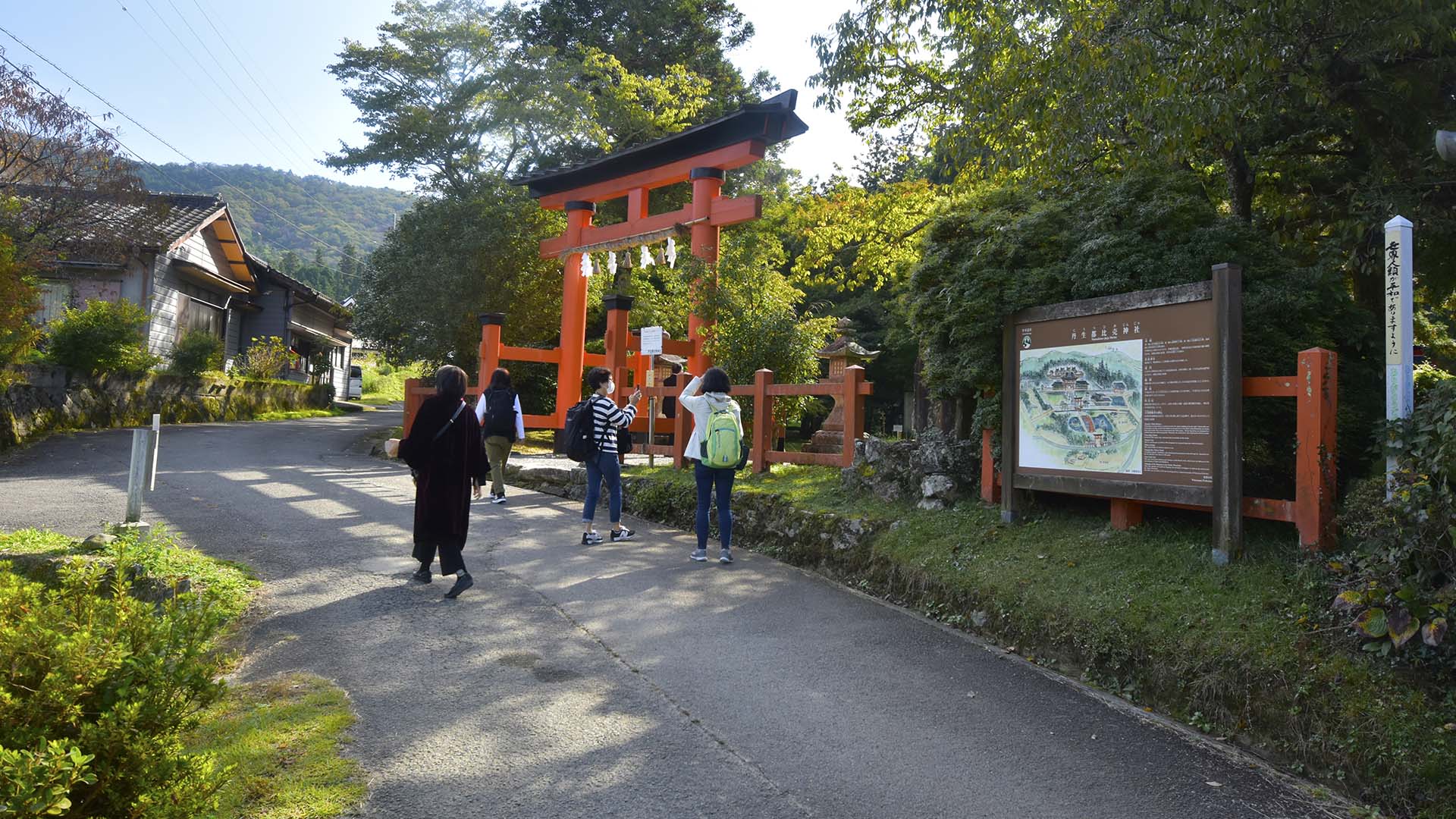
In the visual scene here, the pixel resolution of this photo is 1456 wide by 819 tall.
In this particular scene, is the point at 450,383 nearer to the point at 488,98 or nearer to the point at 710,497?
the point at 710,497

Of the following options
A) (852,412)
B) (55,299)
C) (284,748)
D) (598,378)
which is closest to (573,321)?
(598,378)

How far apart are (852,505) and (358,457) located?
41.4 ft

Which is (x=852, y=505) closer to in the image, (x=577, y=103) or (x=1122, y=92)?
(x=1122, y=92)

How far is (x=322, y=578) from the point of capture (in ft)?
23.5

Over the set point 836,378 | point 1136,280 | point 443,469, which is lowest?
point 443,469

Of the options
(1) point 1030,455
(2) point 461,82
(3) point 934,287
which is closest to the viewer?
(1) point 1030,455

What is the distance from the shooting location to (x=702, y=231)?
14922 mm

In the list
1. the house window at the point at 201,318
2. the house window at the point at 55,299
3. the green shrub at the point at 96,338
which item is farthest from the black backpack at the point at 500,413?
the house window at the point at 55,299

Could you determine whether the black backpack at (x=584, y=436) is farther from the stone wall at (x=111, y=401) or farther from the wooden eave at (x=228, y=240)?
the wooden eave at (x=228, y=240)

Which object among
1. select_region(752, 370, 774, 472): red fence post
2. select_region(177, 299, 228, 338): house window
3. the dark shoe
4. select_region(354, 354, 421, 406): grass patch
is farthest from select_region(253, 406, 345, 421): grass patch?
the dark shoe

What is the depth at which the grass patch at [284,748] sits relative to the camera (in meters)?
3.37

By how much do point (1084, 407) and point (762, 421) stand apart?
5.11 m

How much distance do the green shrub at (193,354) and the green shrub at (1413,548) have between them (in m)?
24.2

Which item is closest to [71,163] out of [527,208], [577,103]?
[527,208]
